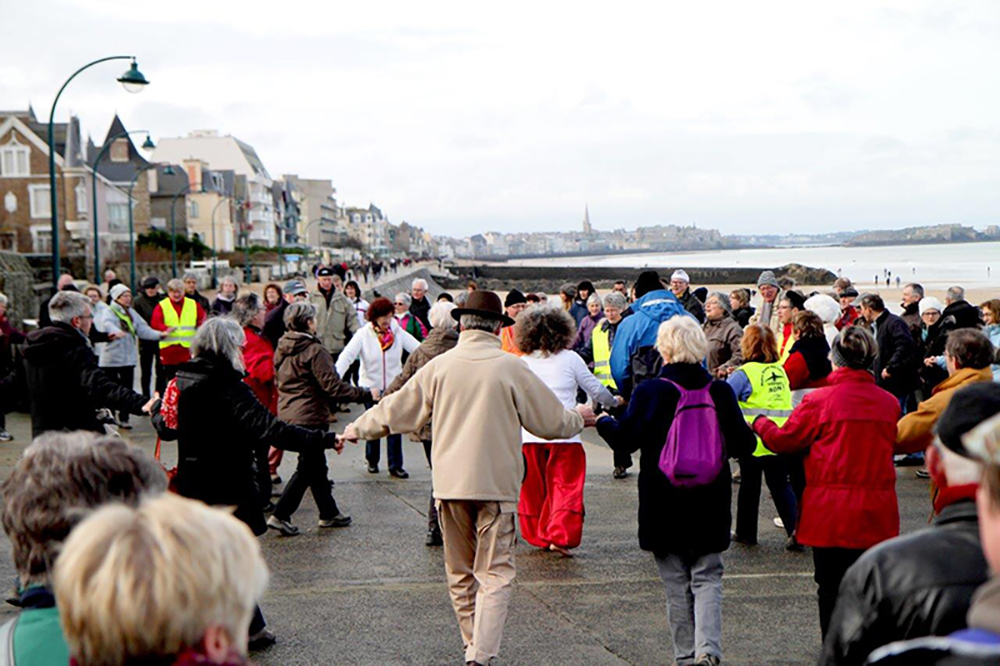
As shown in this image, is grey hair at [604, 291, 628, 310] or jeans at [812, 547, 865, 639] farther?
grey hair at [604, 291, 628, 310]

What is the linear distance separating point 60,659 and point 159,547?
0.83 meters

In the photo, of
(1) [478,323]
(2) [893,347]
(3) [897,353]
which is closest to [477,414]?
(1) [478,323]

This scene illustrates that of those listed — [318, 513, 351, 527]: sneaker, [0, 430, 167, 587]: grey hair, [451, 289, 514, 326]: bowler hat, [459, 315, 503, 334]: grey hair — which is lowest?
[318, 513, 351, 527]: sneaker

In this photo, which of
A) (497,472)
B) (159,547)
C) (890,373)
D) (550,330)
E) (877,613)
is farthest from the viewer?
(890,373)

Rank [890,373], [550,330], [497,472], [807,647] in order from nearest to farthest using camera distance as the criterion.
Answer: [497,472]
[807,647]
[550,330]
[890,373]

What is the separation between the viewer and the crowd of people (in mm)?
2008

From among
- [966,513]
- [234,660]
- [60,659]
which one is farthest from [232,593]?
[966,513]

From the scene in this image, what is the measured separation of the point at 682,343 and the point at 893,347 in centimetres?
662

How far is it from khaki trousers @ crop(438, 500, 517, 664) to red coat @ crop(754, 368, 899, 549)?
1.48m

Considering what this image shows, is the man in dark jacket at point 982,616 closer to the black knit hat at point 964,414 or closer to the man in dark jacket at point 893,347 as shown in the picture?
the black knit hat at point 964,414

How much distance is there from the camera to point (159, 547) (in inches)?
77.9

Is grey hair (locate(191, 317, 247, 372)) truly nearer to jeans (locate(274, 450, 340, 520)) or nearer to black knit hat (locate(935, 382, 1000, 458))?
jeans (locate(274, 450, 340, 520))

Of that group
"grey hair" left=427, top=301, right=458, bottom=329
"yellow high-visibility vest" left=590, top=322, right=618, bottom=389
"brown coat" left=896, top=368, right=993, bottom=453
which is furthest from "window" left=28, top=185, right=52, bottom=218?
"brown coat" left=896, top=368, right=993, bottom=453

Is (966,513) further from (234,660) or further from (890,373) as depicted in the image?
(890,373)
